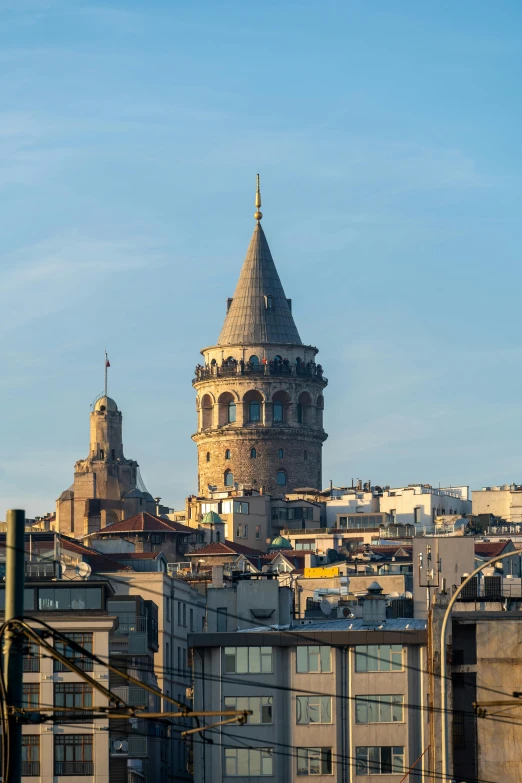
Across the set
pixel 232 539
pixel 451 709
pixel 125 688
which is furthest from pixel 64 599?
pixel 232 539

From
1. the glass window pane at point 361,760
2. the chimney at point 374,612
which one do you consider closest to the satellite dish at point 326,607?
the chimney at point 374,612

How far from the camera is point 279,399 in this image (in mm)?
179375

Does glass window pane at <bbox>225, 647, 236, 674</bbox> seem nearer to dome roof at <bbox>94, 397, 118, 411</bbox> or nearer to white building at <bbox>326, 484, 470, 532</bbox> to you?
white building at <bbox>326, 484, 470, 532</bbox>

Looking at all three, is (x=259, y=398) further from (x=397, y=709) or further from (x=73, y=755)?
(x=397, y=709)

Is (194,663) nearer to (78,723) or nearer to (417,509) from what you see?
(78,723)

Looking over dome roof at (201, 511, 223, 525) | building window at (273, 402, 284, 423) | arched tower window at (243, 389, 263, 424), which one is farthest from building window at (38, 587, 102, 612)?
building window at (273, 402, 284, 423)

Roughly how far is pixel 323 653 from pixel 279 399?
113 meters

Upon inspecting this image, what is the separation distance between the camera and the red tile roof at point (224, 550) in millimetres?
146500

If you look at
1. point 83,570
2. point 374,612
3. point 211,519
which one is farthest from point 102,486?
point 374,612

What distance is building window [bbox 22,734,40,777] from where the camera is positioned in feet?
218

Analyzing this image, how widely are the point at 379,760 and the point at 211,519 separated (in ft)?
320

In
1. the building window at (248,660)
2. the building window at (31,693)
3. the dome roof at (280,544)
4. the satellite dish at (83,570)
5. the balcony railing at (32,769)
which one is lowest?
the balcony railing at (32,769)

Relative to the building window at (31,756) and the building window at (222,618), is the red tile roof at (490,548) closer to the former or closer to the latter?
the building window at (222,618)

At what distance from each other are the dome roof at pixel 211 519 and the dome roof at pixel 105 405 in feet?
50.7
